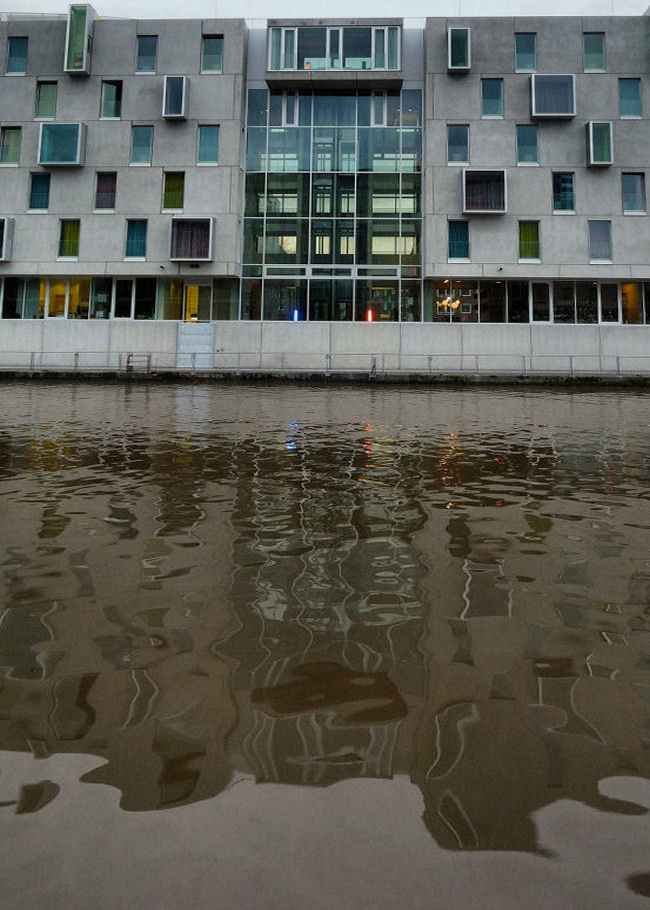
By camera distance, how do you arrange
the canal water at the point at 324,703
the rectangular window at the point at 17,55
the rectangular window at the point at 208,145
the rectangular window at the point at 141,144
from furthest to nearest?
the rectangular window at the point at 17,55, the rectangular window at the point at 141,144, the rectangular window at the point at 208,145, the canal water at the point at 324,703

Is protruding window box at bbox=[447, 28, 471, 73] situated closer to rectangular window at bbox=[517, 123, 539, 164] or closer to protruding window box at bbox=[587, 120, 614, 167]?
rectangular window at bbox=[517, 123, 539, 164]

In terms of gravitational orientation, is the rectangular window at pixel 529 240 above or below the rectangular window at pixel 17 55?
below

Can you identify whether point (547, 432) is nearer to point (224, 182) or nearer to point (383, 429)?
point (383, 429)

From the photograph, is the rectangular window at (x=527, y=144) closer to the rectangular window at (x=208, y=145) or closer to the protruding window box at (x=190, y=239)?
the rectangular window at (x=208, y=145)

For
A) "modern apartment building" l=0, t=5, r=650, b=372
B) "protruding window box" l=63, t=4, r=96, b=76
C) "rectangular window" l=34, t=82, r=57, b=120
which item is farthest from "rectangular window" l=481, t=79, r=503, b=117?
"rectangular window" l=34, t=82, r=57, b=120

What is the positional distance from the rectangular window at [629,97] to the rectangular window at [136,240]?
95.4 ft

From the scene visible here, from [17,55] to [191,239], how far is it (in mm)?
16709

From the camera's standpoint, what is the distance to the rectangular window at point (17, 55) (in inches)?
1563

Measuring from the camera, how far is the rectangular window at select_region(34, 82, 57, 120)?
1556 inches

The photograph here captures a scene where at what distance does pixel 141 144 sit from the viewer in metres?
38.8

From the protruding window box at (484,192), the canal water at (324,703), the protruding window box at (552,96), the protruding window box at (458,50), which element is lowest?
the canal water at (324,703)

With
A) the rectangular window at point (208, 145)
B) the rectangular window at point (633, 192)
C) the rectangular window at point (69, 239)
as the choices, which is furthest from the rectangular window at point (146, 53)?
the rectangular window at point (633, 192)

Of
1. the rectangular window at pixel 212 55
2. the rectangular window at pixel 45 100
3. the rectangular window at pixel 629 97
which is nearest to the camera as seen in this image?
the rectangular window at pixel 629 97

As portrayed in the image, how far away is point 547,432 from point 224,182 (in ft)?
104
